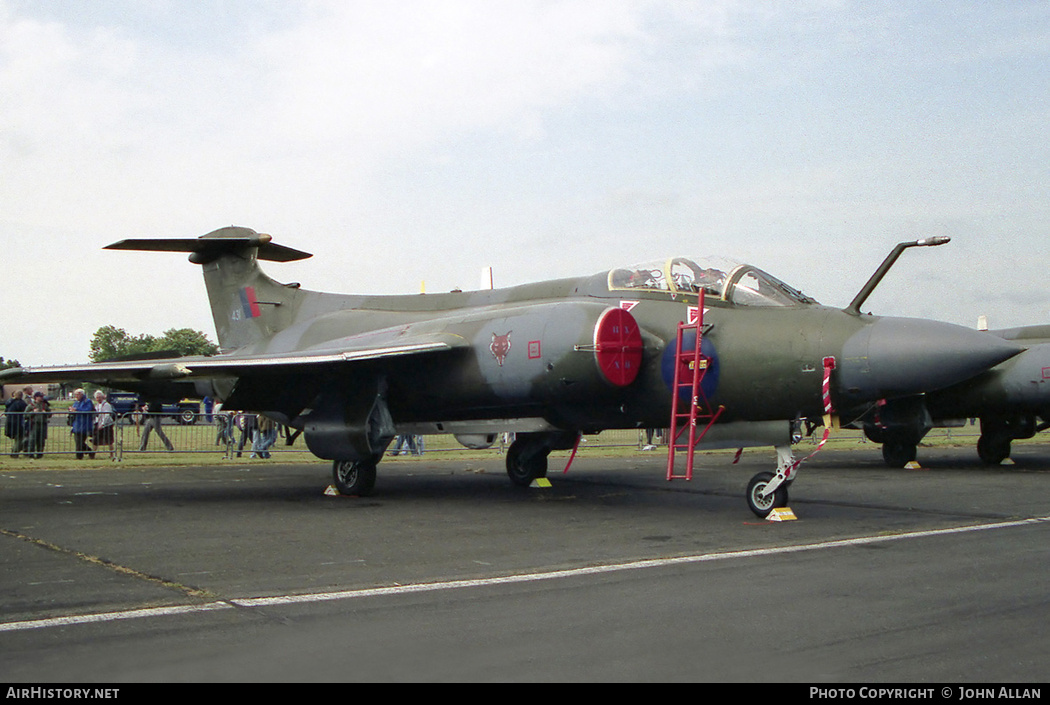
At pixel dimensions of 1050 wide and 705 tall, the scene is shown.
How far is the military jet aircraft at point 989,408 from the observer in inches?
625

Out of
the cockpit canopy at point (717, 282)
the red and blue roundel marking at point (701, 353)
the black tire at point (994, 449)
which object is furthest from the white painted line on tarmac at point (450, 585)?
the black tire at point (994, 449)

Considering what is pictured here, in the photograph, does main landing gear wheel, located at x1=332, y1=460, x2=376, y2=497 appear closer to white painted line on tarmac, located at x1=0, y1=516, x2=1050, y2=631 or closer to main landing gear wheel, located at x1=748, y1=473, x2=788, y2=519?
main landing gear wheel, located at x1=748, y1=473, x2=788, y2=519

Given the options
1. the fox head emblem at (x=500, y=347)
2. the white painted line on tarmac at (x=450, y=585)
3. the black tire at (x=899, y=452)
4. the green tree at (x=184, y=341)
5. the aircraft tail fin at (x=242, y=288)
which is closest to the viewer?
the white painted line on tarmac at (x=450, y=585)

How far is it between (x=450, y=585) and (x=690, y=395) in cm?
440

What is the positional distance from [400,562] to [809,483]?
348 inches

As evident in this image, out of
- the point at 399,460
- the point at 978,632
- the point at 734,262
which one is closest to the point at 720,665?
the point at 978,632

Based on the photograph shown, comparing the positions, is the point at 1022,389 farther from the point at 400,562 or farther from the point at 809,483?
the point at 400,562

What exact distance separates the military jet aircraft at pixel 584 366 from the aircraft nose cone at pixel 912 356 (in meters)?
0.01

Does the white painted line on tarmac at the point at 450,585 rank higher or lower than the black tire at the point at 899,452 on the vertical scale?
lower

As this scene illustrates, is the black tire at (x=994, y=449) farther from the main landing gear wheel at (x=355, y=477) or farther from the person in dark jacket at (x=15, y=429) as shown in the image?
the person in dark jacket at (x=15, y=429)

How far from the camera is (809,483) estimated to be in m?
13.8

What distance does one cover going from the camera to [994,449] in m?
17.2
